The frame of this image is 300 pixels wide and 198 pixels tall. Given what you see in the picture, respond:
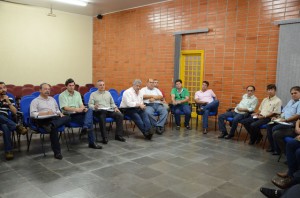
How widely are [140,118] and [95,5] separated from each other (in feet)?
16.3

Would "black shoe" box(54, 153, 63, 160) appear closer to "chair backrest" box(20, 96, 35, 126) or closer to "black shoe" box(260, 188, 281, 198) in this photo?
"chair backrest" box(20, 96, 35, 126)

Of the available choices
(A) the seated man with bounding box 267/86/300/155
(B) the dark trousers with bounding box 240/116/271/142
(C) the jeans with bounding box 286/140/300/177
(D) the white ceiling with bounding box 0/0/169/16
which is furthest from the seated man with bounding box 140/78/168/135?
(D) the white ceiling with bounding box 0/0/169/16

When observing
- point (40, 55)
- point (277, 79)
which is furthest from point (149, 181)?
point (40, 55)

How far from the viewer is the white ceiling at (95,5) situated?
8.06 meters

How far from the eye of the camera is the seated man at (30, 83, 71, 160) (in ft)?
12.8

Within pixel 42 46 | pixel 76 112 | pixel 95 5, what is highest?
pixel 95 5

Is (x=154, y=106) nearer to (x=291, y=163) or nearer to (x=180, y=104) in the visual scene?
(x=180, y=104)

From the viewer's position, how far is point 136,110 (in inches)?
212

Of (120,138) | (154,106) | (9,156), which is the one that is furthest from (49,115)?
(154,106)

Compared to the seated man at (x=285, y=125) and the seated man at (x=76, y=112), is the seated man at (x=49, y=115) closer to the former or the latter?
the seated man at (x=76, y=112)

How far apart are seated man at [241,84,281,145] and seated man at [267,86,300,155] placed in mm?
277

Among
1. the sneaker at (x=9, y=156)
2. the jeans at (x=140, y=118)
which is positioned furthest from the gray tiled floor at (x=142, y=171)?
the jeans at (x=140, y=118)

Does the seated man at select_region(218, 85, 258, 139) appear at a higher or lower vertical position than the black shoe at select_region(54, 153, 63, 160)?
higher

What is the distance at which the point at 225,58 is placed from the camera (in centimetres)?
659
